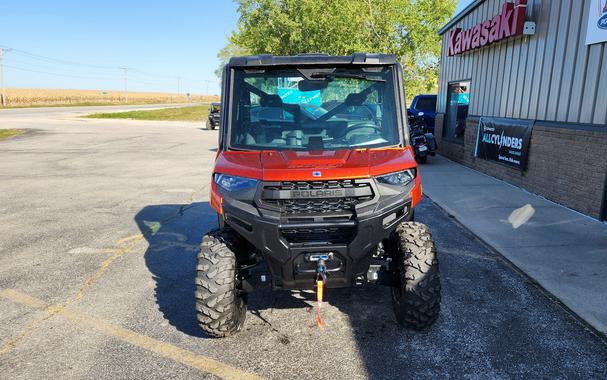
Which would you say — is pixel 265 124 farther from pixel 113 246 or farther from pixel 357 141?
pixel 113 246

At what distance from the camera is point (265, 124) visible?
163 inches

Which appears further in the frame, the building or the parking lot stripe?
the building

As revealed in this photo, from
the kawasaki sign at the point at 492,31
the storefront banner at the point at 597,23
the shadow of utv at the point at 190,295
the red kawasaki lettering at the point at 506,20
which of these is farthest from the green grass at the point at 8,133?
the storefront banner at the point at 597,23

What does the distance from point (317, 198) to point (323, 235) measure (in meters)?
0.30

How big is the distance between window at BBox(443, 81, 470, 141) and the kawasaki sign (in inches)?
45.0

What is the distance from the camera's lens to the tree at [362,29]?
1150 inches

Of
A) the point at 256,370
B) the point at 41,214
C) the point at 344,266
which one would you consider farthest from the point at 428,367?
the point at 41,214

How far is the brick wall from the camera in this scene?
24.4 feet

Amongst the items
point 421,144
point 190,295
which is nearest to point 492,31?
point 421,144

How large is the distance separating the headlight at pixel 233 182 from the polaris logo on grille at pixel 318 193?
1.12ft

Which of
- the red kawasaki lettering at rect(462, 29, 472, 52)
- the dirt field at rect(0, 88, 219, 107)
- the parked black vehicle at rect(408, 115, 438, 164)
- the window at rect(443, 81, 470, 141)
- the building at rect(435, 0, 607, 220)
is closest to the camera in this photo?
the building at rect(435, 0, 607, 220)

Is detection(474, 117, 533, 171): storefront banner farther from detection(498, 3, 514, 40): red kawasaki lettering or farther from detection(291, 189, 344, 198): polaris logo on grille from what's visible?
detection(291, 189, 344, 198): polaris logo on grille

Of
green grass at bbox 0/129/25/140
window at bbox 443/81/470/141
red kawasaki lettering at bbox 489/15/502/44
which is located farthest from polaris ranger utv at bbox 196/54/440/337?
green grass at bbox 0/129/25/140

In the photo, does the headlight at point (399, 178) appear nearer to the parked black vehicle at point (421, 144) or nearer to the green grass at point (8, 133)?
the parked black vehicle at point (421, 144)
